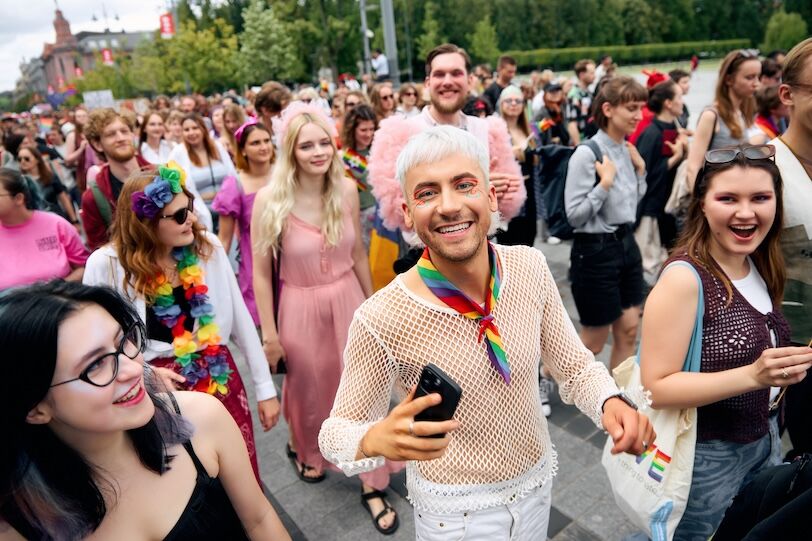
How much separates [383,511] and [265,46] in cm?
4558

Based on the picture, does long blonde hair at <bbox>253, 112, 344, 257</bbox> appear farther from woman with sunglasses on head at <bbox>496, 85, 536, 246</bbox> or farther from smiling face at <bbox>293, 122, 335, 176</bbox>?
woman with sunglasses on head at <bbox>496, 85, 536, 246</bbox>

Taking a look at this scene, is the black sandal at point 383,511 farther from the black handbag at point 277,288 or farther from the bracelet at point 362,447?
the bracelet at point 362,447

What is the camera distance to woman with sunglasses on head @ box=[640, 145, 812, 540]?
185 centimetres

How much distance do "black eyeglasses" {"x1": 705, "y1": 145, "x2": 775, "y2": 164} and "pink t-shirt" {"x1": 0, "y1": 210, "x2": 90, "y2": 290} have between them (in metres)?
3.64

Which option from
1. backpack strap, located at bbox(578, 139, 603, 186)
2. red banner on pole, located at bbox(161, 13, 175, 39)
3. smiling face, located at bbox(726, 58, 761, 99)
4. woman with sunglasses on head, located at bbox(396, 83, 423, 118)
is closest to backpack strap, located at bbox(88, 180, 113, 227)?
backpack strap, located at bbox(578, 139, 603, 186)

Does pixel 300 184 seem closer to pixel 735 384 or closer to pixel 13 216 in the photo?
pixel 13 216

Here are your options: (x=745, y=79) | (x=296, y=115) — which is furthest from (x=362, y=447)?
(x=745, y=79)

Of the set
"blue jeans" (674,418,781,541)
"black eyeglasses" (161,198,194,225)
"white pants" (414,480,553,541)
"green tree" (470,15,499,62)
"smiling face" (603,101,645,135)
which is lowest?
"blue jeans" (674,418,781,541)

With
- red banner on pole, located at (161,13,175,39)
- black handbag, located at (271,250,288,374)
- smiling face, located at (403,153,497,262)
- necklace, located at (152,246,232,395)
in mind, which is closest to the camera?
smiling face, located at (403,153,497,262)

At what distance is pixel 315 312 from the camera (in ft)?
10.2

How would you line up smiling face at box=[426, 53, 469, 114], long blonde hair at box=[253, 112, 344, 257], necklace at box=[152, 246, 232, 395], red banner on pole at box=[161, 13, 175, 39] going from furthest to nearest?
red banner on pole at box=[161, 13, 175, 39] → smiling face at box=[426, 53, 469, 114] → long blonde hair at box=[253, 112, 344, 257] → necklace at box=[152, 246, 232, 395]

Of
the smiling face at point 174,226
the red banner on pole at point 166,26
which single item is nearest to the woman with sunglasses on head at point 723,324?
the smiling face at point 174,226

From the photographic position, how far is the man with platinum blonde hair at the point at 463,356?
60.6 inches

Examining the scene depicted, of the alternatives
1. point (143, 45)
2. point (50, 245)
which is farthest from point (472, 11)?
point (50, 245)
